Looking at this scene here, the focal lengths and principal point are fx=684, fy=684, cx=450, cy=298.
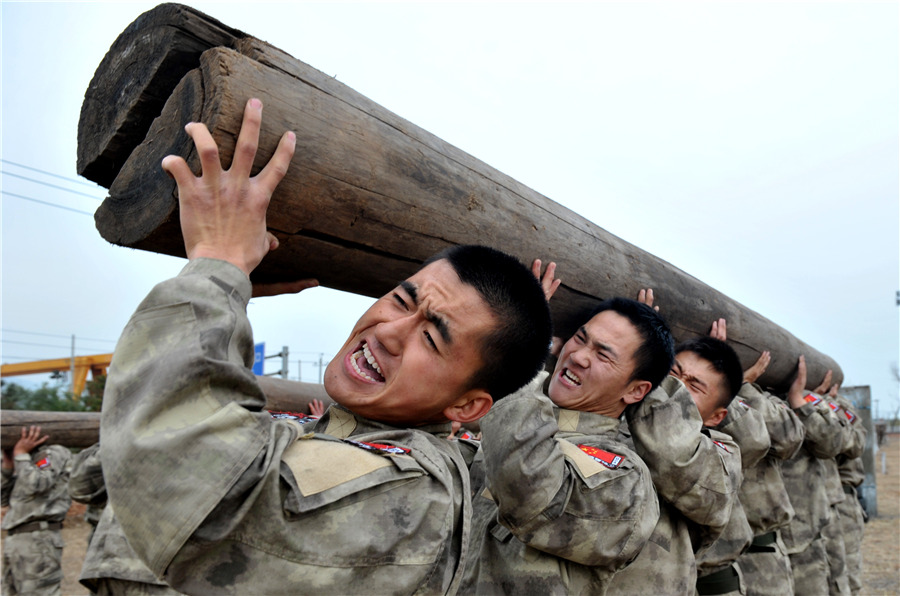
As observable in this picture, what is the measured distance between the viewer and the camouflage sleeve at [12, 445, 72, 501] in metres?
7.10

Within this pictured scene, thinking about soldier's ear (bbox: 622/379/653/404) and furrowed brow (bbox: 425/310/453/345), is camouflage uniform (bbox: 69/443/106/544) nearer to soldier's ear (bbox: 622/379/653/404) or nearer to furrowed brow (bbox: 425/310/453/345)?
soldier's ear (bbox: 622/379/653/404)

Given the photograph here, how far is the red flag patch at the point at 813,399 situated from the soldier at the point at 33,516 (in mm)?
7303

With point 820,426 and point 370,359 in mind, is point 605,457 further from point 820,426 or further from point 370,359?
point 820,426

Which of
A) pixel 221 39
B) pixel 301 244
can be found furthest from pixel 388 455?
pixel 221 39

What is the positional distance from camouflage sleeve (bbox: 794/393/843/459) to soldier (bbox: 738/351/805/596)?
745 millimetres

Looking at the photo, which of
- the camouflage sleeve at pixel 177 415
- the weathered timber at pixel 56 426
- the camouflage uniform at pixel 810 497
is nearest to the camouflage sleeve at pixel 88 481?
the weathered timber at pixel 56 426

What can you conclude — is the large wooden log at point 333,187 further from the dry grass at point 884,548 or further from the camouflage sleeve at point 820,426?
the dry grass at point 884,548

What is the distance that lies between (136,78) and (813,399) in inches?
218

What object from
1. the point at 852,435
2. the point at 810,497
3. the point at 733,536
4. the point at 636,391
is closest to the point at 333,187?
the point at 636,391

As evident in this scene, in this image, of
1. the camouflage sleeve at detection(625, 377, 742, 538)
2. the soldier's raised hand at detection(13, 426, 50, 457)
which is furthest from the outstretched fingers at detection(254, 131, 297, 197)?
the soldier's raised hand at detection(13, 426, 50, 457)

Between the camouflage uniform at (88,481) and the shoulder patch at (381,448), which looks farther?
the camouflage uniform at (88,481)

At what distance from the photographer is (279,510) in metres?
1.30

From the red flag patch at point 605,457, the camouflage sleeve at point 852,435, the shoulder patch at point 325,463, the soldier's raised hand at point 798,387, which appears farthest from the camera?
the camouflage sleeve at point 852,435

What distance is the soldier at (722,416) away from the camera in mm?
3510
